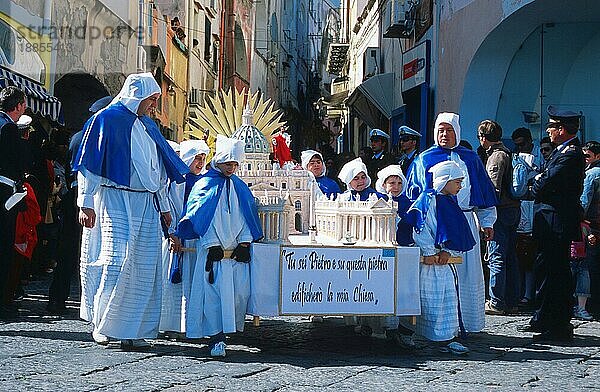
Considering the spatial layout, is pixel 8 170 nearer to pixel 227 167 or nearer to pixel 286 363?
pixel 227 167

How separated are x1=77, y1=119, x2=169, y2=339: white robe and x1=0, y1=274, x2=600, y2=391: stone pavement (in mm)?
266

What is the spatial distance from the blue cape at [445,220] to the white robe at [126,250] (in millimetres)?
1969

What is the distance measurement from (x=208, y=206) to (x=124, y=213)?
687mm

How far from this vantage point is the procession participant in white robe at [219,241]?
23.4ft

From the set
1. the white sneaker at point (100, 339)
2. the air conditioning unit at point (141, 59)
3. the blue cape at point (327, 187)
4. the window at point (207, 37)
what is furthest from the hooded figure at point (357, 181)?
the window at point (207, 37)

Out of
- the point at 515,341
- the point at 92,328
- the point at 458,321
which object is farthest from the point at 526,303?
the point at 92,328

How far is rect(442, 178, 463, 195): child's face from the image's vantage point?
24.9ft

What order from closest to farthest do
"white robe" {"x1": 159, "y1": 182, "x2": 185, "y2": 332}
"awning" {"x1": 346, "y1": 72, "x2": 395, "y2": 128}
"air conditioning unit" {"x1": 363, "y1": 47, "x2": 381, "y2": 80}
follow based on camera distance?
1. "white robe" {"x1": 159, "y1": 182, "x2": 185, "y2": 332}
2. "awning" {"x1": 346, "y1": 72, "x2": 395, "y2": 128}
3. "air conditioning unit" {"x1": 363, "y1": 47, "x2": 381, "y2": 80}

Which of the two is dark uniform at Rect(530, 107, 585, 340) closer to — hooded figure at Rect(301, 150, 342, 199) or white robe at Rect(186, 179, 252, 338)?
hooded figure at Rect(301, 150, 342, 199)

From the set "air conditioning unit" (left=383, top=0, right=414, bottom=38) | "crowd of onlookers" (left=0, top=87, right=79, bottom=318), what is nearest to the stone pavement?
"crowd of onlookers" (left=0, top=87, right=79, bottom=318)

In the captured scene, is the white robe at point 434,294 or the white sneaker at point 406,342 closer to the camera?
the white robe at point 434,294

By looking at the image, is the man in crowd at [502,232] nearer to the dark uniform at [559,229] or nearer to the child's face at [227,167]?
the dark uniform at [559,229]

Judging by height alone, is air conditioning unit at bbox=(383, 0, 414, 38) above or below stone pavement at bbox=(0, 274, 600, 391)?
above

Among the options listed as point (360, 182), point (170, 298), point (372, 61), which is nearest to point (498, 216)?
point (360, 182)
